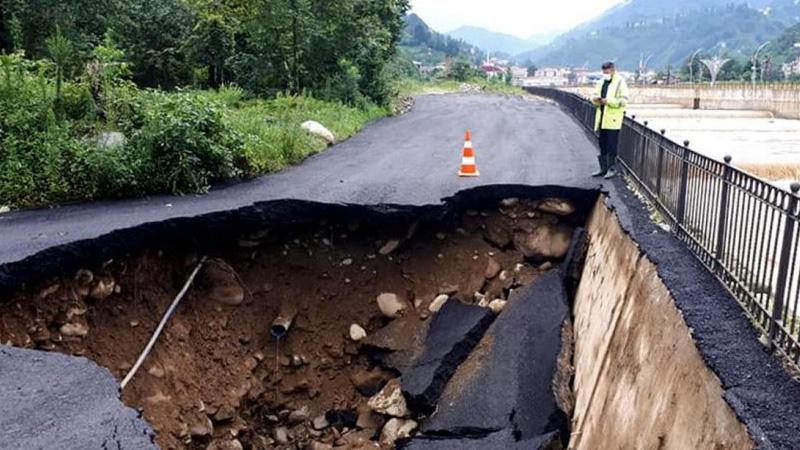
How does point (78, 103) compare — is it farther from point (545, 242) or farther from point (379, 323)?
point (545, 242)

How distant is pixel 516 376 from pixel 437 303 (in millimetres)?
1613

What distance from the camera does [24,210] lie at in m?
7.71

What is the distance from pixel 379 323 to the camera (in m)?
8.13

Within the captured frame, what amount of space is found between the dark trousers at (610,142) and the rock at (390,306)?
355cm

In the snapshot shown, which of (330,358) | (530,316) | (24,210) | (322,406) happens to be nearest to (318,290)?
(330,358)

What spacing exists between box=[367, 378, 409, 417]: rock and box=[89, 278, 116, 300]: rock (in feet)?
9.77

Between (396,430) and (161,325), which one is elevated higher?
(161,325)

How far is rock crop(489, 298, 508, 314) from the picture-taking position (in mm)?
7832

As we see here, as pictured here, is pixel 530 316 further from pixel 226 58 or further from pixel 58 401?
pixel 226 58

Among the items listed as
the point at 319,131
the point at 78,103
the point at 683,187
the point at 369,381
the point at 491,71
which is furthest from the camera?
the point at 491,71

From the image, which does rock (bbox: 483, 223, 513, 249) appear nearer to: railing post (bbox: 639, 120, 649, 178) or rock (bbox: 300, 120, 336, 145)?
railing post (bbox: 639, 120, 649, 178)

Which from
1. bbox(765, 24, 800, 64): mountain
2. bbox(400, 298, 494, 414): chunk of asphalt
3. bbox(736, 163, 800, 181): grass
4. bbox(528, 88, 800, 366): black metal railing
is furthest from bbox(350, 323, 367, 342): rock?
bbox(765, 24, 800, 64): mountain

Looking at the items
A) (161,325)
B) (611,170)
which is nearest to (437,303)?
(161,325)

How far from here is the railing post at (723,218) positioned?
4984 mm
